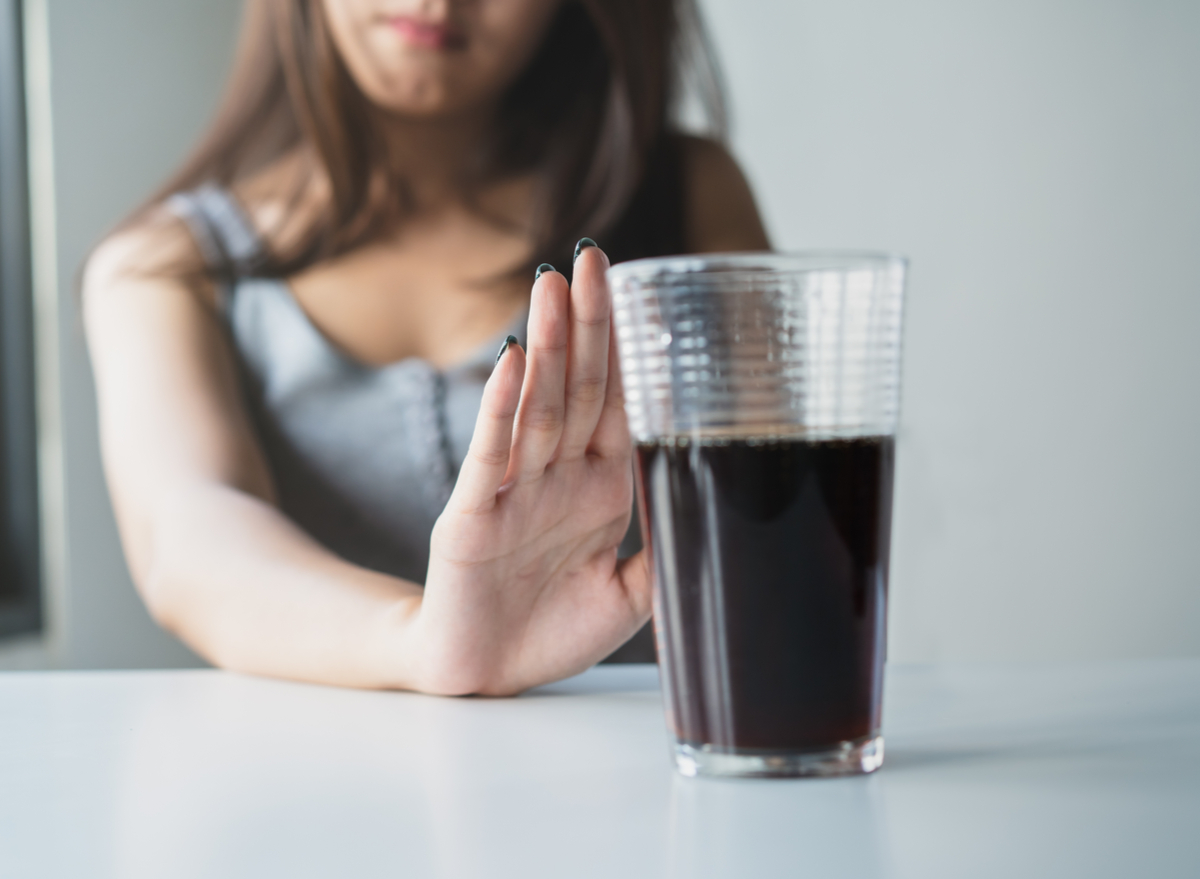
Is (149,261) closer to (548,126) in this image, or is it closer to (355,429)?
(355,429)

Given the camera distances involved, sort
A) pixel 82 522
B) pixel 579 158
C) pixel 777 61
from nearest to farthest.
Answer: pixel 579 158, pixel 82 522, pixel 777 61

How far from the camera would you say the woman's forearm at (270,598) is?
0.53 metres

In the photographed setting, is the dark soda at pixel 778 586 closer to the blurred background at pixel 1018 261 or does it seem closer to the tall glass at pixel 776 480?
the tall glass at pixel 776 480

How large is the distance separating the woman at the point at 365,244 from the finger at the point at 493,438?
0.42 meters

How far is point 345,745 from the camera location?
398 millimetres

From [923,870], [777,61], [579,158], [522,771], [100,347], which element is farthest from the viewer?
[777,61]

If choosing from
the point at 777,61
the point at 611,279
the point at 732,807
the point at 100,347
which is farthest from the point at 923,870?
the point at 777,61

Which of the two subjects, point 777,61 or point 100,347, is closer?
point 100,347

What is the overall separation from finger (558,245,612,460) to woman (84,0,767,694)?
436mm

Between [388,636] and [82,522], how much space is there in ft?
4.11

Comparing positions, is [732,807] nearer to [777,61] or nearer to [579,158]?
[579,158]

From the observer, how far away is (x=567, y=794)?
321mm

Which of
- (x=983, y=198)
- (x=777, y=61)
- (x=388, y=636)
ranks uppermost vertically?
(x=777, y=61)

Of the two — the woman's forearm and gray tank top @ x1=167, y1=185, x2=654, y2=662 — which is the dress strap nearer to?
gray tank top @ x1=167, y1=185, x2=654, y2=662
